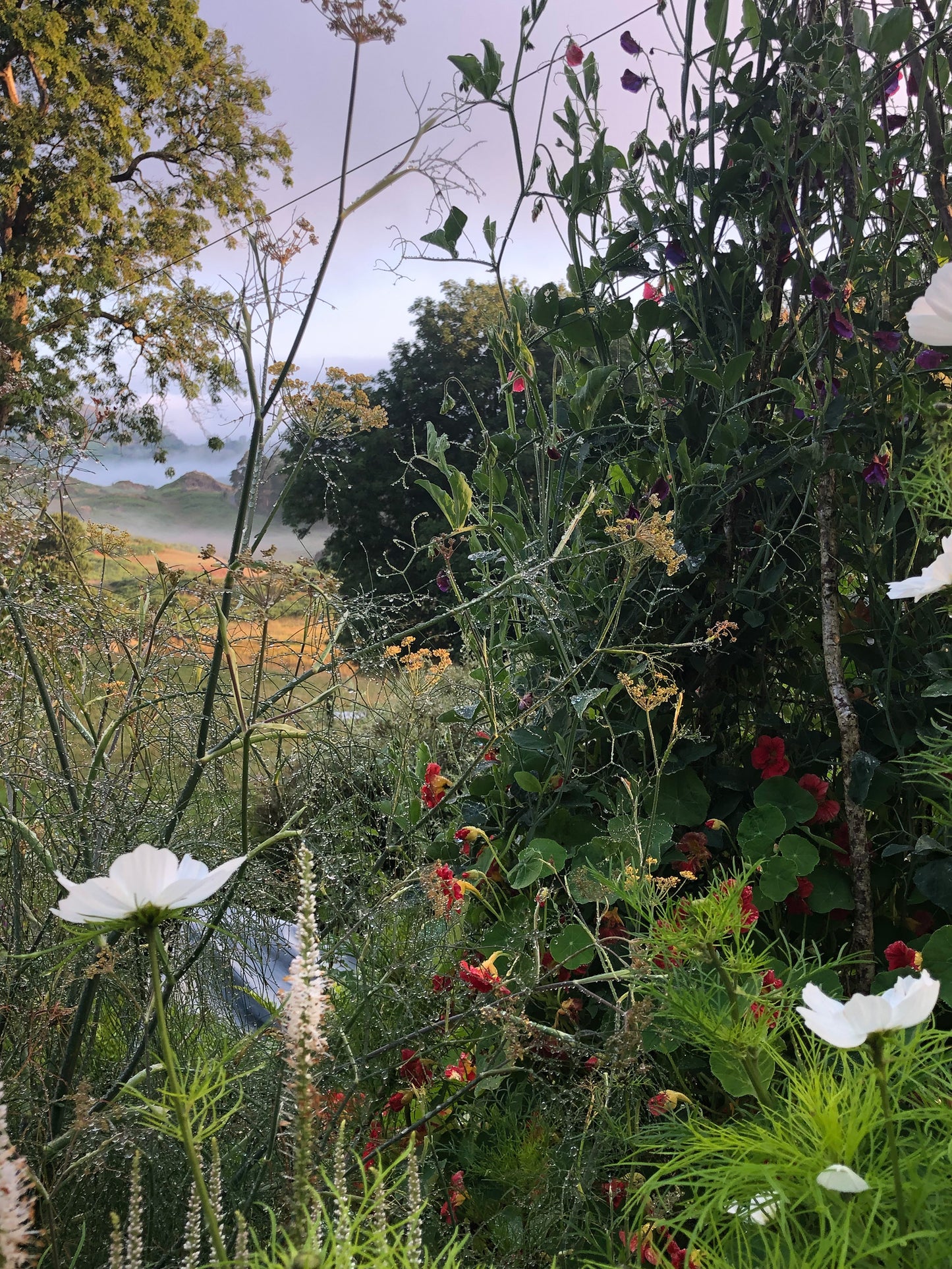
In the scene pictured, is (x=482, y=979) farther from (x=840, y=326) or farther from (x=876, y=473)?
(x=840, y=326)

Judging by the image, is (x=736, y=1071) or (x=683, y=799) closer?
(x=736, y=1071)

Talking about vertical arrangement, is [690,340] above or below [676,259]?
below

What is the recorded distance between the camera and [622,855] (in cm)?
136

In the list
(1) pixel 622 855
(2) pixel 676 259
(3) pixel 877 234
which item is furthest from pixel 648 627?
(3) pixel 877 234

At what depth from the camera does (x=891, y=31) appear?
126 cm

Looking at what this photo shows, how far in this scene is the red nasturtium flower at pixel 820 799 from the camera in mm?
1436

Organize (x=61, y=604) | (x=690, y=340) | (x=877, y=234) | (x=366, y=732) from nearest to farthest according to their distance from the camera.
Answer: (x=61, y=604) < (x=877, y=234) < (x=690, y=340) < (x=366, y=732)

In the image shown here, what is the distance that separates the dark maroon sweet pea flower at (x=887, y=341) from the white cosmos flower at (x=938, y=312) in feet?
2.65

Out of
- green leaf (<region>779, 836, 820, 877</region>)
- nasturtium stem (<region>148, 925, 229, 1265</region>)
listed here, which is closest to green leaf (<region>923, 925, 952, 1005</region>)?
green leaf (<region>779, 836, 820, 877</region>)

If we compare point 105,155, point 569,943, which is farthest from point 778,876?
point 105,155

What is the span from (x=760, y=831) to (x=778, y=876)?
7cm

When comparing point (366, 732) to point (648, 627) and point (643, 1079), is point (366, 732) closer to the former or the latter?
point (648, 627)

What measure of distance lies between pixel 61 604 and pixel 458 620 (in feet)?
2.53

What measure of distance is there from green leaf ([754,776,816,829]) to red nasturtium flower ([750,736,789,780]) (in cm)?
1
